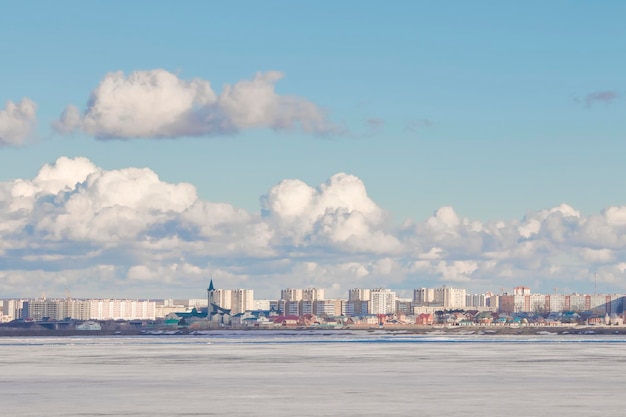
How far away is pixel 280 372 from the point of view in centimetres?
7144

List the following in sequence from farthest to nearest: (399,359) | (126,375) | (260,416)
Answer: (399,359), (126,375), (260,416)

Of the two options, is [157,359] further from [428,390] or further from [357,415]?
[357,415]

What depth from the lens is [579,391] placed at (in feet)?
177

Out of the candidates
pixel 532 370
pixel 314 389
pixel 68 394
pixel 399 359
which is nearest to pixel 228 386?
pixel 314 389

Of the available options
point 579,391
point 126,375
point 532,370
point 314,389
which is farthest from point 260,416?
point 532,370

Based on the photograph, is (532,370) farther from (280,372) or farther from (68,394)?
(68,394)

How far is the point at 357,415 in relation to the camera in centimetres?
4328

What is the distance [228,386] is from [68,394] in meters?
8.78

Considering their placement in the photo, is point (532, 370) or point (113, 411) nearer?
point (113, 411)

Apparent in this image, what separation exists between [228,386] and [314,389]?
4.79m

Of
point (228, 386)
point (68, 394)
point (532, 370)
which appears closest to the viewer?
point (68, 394)

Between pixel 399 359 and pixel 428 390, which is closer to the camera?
pixel 428 390

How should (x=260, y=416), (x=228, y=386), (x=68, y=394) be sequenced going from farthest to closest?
(x=228, y=386)
(x=68, y=394)
(x=260, y=416)

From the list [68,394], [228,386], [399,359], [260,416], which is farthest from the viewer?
[399,359]
